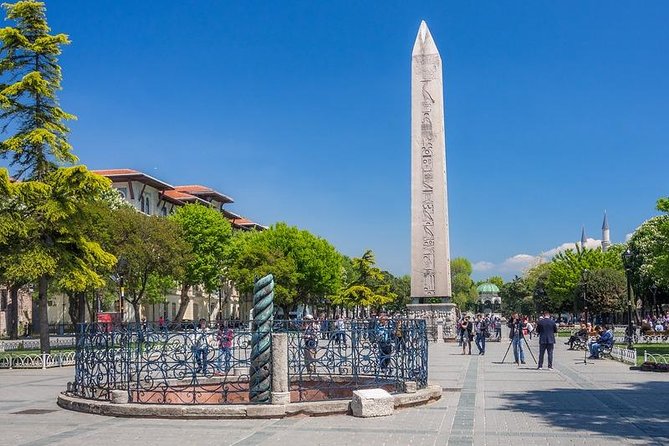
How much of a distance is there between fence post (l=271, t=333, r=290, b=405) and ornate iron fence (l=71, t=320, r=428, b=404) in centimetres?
43

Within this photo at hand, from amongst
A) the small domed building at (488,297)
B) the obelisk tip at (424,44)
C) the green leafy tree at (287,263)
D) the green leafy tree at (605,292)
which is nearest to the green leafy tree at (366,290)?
the green leafy tree at (287,263)

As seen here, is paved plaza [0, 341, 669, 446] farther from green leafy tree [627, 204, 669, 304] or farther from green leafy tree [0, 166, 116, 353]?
green leafy tree [627, 204, 669, 304]

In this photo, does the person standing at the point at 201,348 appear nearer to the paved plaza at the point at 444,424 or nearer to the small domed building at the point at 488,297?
the paved plaza at the point at 444,424

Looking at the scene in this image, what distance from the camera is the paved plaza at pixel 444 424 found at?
9.95 m

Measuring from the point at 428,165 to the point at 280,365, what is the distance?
80.4 ft

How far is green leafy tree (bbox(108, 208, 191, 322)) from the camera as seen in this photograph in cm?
4197

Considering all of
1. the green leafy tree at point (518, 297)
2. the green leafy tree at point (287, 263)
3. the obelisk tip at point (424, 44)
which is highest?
the obelisk tip at point (424, 44)

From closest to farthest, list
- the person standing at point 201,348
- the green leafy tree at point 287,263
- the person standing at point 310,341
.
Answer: the person standing at point 201,348 < the person standing at point 310,341 < the green leafy tree at point 287,263

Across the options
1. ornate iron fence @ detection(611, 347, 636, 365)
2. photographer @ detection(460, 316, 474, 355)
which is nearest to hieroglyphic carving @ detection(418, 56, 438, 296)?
photographer @ detection(460, 316, 474, 355)

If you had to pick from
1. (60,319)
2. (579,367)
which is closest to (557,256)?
(60,319)

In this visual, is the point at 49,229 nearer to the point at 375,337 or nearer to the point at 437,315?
the point at 375,337

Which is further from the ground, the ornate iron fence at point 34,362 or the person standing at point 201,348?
the person standing at point 201,348

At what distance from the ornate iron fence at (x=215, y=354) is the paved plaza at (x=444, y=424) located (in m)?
0.88

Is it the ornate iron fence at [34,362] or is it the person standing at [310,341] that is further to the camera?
the ornate iron fence at [34,362]
